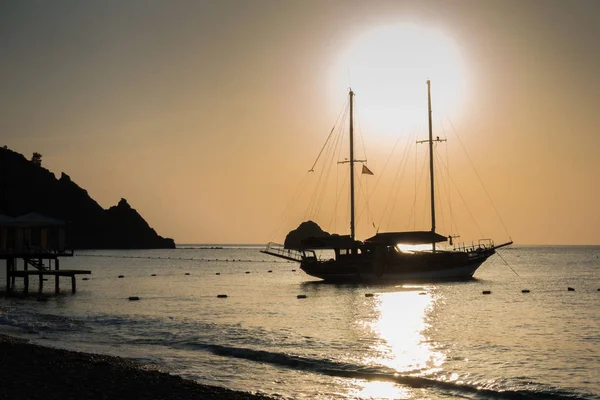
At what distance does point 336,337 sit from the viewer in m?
35.3

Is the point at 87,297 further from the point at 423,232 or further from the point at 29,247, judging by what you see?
the point at 423,232

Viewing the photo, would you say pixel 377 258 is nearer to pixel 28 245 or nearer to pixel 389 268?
pixel 389 268

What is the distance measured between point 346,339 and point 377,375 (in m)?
10.6

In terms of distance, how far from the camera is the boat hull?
79312mm

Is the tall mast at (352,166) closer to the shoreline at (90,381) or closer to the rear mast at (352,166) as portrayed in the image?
the rear mast at (352,166)

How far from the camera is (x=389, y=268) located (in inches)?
3150

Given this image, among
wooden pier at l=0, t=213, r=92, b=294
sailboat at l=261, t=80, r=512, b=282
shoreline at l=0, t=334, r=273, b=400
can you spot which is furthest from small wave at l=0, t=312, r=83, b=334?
sailboat at l=261, t=80, r=512, b=282

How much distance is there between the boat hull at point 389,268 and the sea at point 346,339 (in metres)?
14.0

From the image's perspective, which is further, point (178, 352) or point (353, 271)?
point (353, 271)

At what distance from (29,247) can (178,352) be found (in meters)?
40.8

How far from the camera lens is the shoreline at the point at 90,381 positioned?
17672 mm

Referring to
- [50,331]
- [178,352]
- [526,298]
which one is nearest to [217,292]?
[526,298]

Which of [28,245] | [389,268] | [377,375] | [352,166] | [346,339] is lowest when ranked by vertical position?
[346,339]

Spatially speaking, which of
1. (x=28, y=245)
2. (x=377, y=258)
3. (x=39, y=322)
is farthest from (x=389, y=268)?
(x=39, y=322)
